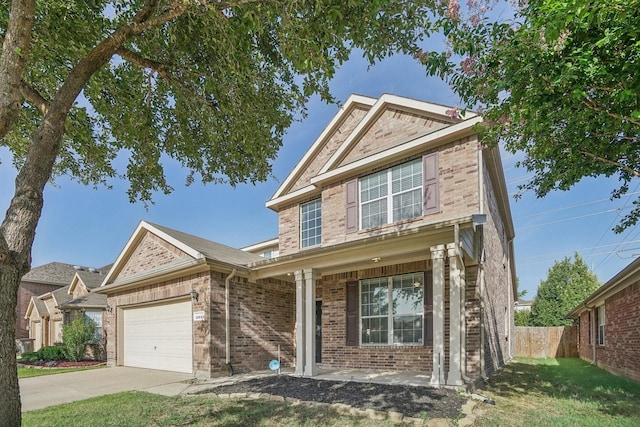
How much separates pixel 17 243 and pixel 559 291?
31.8 m

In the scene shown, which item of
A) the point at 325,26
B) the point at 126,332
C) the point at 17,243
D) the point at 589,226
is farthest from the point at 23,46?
the point at 589,226

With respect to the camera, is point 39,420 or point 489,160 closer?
point 39,420

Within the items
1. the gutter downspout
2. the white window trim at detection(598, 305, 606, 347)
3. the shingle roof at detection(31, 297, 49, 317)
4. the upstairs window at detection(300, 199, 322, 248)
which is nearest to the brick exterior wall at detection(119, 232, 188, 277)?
the gutter downspout

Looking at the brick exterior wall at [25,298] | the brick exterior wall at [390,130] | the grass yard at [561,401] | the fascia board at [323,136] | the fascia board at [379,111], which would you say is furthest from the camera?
the brick exterior wall at [25,298]

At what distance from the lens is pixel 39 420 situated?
607 cm

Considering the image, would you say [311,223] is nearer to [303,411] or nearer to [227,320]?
[227,320]

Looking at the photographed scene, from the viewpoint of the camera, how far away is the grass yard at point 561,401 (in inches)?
219

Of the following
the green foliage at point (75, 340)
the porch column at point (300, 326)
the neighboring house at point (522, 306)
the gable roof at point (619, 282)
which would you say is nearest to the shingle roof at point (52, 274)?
the green foliage at point (75, 340)

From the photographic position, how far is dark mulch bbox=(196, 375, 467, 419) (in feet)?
19.1

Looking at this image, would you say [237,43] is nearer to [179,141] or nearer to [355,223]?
[179,141]

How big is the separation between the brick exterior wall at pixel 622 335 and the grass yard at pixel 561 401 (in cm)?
55

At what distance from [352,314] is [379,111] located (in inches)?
241

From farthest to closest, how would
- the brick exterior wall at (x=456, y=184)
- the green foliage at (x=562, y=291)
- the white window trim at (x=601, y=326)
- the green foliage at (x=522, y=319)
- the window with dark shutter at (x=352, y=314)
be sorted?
1. the green foliage at (x=522, y=319)
2. the green foliage at (x=562, y=291)
3. the white window trim at (x=601, y=326)
4. the window with dark shutter at (x=352, y=314)
5. the brick exterior wall at (x=456, y=184)

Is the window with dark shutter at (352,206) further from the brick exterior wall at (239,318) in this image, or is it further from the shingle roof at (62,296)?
the shingle roof at (62,296)
